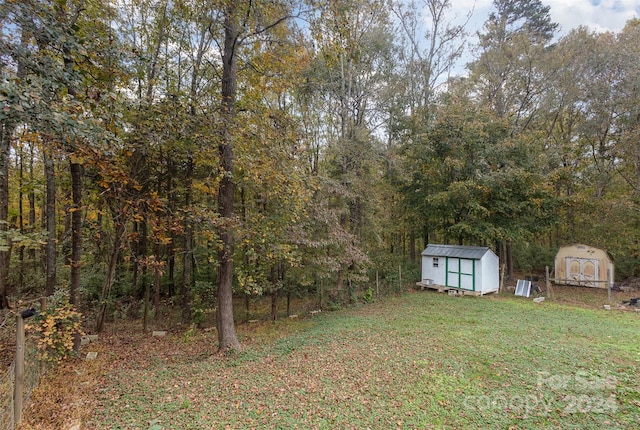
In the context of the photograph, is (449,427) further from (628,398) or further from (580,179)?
(580,179)

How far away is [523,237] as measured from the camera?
12555mm

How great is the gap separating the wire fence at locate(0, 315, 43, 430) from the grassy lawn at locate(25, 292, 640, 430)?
26cm

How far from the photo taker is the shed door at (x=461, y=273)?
37.4 ft

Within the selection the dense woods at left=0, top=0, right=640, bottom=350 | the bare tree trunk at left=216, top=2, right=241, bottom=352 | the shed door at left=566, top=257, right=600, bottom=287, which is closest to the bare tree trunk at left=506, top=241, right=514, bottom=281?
the dense woods at left=0, top=0, right=640, bottom=350

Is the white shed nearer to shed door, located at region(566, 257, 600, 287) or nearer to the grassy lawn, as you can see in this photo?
shed door, located at region(566, 257, 600, 287)

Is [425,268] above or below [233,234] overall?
below

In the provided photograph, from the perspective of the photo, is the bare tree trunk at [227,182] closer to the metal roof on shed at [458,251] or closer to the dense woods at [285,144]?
the dense woods at [285,144]

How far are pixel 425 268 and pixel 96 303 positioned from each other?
38.3 ft

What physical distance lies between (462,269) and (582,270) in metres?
5.46

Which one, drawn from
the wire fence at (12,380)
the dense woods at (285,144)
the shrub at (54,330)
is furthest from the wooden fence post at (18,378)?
the dense woods at (285,144)

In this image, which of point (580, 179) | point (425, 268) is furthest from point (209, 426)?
point (580, 179)

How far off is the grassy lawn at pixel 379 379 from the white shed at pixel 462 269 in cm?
371

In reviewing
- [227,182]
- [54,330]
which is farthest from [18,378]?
[227,182]

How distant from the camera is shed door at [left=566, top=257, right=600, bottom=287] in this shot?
12234mm
